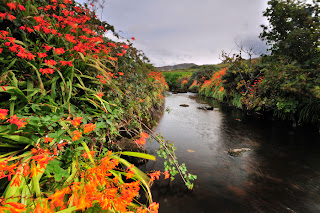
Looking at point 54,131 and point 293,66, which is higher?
point 293,66

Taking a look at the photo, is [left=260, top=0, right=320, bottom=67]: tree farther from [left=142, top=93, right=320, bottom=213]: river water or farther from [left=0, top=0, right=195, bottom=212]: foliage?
[left=0, top=0, right=195, bottom=212]: foliage

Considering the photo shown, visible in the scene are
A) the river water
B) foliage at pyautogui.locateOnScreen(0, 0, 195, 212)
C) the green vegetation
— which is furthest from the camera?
the green vegetation

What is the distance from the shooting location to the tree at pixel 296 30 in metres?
5.07

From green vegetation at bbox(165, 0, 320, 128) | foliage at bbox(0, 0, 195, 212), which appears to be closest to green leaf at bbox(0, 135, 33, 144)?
foliage at bbox(0, 0, 195, 212)

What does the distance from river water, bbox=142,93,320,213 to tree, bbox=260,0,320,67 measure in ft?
8.90

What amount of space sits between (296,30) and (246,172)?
217 inches

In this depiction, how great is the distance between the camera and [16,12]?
2.08 meters

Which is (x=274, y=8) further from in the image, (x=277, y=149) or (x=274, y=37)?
(x=277, y=149)

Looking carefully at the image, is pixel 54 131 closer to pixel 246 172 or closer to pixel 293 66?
pixel 246 172

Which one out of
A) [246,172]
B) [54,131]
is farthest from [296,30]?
[54,131]

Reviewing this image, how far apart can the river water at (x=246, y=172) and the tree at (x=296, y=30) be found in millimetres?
2713

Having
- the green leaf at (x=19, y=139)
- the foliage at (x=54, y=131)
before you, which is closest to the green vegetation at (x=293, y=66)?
the foliage at (x=54, y=131)

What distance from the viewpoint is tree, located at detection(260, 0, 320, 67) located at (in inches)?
199

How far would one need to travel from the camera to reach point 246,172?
3055 millimetres
